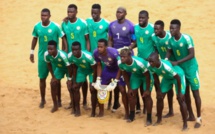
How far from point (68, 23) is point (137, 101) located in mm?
2379

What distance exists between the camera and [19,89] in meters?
15.9

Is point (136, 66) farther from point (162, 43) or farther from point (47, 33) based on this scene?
point (47, 33)

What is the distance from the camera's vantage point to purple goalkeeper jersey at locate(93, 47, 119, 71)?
1315cm

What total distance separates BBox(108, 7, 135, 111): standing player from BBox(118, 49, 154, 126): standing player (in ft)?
2.80

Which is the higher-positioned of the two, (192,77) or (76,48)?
(76,48)

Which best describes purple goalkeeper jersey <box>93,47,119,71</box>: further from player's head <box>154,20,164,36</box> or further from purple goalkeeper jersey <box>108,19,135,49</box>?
player's head <box>154,20,164,36</box>

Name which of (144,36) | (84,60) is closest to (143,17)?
(144,36)

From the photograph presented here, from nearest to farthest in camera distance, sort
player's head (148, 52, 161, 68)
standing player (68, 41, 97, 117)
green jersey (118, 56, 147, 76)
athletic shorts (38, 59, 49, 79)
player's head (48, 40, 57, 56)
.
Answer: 1. player's head (148, 52, 161, 68)
2. green jersey (118, 56, 147, 76)
3. standing player (68, 41, 97, 117)
4. player's head (48, 40, 57, 56)
5. athletic shorts (38, 59, 49, 79)

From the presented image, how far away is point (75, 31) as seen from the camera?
14023mm

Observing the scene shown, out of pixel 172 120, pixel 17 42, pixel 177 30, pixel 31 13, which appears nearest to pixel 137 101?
pixel 172 120

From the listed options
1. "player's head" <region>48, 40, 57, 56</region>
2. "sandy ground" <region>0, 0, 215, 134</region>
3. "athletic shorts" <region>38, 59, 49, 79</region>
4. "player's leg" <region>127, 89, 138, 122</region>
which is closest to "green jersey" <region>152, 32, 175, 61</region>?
"player's leg" <region>127, 89, 138, 122</region>

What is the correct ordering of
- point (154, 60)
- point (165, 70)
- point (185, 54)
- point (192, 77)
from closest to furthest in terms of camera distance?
point (154, 60) → point (165, 70) → point (185, 54) → point (192, 77)

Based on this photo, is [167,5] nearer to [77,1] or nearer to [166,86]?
[77,1]

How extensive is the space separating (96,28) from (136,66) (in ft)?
5.71
